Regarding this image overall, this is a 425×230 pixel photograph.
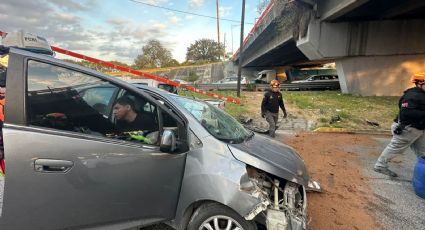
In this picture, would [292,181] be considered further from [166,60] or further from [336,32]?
[166,60]

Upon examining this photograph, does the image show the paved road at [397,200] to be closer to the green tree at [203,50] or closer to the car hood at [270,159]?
the car hood at [270,159]

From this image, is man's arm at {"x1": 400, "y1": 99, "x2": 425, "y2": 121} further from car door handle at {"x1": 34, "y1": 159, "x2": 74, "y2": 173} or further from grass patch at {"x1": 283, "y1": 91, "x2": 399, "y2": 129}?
grass patch at {"x1": 283, "y1": 91, "x2": 399, "y2": 129}

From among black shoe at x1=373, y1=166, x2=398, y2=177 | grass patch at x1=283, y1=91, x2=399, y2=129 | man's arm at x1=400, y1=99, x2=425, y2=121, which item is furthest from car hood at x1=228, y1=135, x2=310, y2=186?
grass patch at x1=283, y1=91, x2=399, y2=129

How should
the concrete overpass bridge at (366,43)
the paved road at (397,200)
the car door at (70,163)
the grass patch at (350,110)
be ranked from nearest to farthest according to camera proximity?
the car door at (70,163) < the paved road at (397,200) < the grass patch at (350,110) < the concrete overpass bridge at (366,43)

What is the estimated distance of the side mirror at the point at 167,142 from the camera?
8.19ft

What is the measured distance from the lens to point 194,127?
2.90m

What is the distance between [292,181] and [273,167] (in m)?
0.24

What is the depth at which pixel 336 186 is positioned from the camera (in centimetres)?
487

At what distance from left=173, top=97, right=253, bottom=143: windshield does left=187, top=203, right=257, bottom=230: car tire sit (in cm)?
66

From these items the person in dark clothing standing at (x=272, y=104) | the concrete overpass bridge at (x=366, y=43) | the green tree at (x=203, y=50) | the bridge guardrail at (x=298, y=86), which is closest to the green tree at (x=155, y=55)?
the green tree at (x=203, y=50)

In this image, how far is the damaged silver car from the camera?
2.31m

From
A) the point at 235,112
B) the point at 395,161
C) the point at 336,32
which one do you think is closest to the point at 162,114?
the point at 395,161

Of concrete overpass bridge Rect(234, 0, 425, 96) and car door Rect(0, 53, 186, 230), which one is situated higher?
concrete overpass bridge Rect(234, 0, 425, 96)

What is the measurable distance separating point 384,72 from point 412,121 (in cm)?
1343
